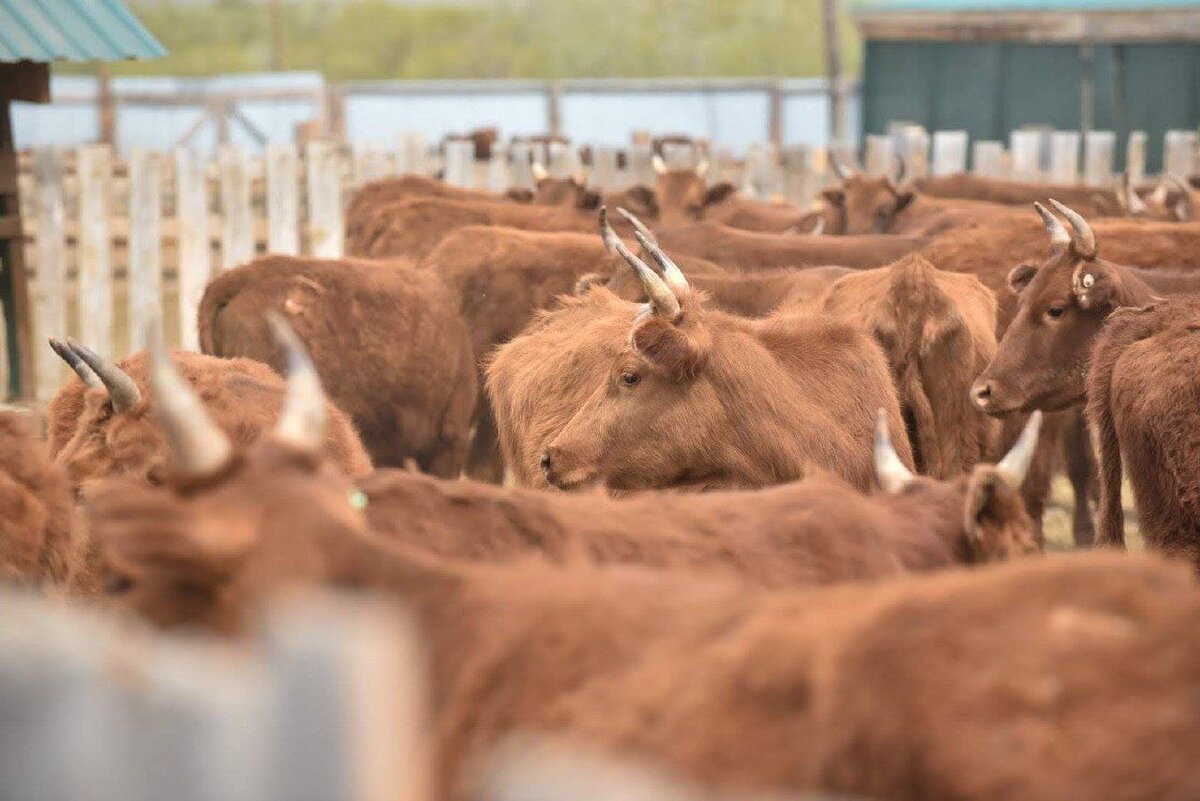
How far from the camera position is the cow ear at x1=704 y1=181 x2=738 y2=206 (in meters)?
15.0

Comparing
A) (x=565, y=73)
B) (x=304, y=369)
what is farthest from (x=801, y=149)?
(x=565, y=73)

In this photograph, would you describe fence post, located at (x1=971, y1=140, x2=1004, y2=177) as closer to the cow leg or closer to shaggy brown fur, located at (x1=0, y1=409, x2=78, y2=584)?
the cow leg

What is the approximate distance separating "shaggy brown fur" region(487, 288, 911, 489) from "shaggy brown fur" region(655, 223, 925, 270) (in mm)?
3435

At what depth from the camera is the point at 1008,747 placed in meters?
2.35

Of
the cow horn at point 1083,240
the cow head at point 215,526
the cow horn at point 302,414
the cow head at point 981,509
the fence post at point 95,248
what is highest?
the cow horn at point 302,414

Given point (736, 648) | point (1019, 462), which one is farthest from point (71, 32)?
point (736, 648)

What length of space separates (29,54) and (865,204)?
22.8 ft

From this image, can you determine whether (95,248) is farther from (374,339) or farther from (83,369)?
(83,369)

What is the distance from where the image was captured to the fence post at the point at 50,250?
13.6 metres

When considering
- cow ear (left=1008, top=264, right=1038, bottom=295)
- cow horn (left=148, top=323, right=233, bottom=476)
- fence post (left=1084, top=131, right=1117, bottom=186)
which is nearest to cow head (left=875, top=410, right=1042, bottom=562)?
cow horn (left=148, top=323, right=233, bottom=476)

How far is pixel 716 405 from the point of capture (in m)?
6.12

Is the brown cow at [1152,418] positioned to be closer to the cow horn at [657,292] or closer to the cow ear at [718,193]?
the cow horn at [657,292]

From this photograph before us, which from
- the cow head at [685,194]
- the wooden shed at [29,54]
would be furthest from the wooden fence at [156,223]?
the cow head at [685,194]

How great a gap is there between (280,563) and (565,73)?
187ft
